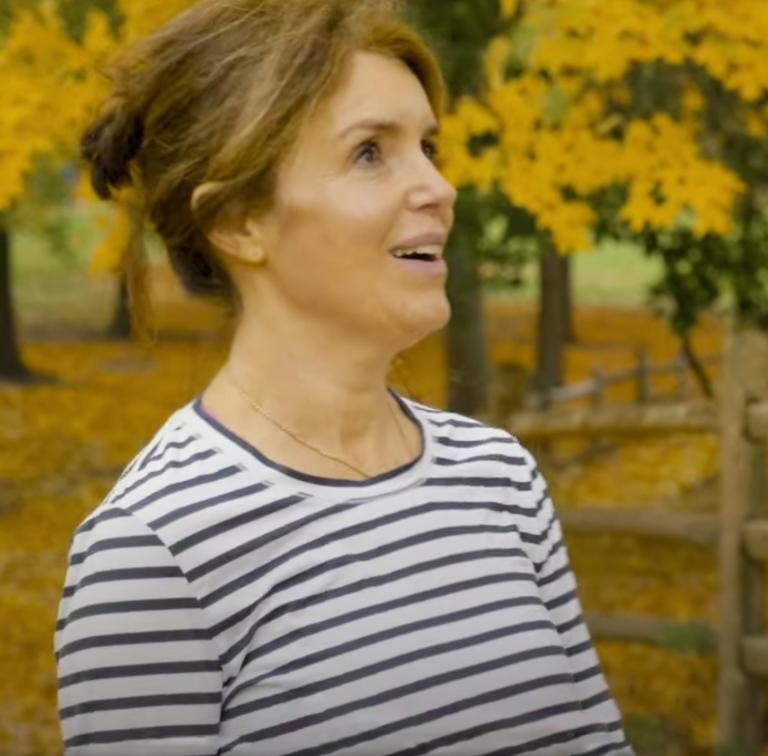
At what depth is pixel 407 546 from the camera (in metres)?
1.43

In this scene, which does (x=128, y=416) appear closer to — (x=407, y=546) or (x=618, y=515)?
(x=618, y=515)

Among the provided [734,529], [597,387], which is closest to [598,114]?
[734,529]

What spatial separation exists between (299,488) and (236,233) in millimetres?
286

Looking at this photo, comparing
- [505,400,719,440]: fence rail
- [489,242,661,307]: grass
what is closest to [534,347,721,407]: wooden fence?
[505,400,719,440]: fence rail

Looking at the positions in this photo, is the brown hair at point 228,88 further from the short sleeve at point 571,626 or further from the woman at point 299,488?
the short sleeve at point 571,626

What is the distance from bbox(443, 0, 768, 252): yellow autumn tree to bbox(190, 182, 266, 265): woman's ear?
2.45 meters

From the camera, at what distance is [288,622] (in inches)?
53.5

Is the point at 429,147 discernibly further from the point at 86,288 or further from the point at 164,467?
the point at 86,288

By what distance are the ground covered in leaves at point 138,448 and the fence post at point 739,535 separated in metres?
0.27

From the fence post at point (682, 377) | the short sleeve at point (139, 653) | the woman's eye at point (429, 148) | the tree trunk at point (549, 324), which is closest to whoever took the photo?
the short sleeve at point (139, 653)

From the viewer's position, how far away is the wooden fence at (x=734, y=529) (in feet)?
16.7

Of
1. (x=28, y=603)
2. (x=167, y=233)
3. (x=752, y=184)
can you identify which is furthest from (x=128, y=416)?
(x=167, y=233)

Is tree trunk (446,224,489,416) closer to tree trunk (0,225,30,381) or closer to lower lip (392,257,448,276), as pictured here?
lower lip (392,257,448,276)

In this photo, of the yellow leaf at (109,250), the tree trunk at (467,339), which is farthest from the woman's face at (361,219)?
the tree trunk at (467,339)
